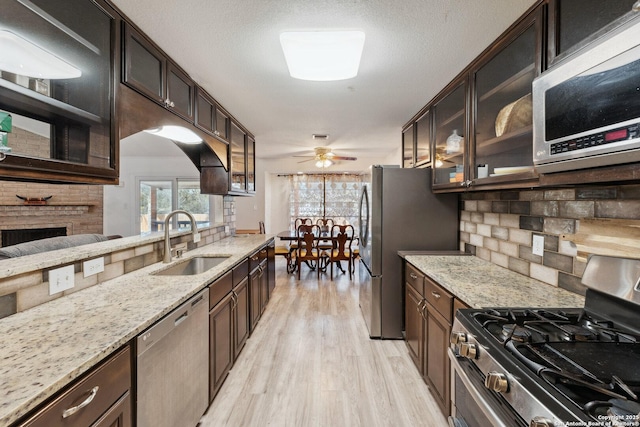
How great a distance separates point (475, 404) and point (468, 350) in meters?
0.20

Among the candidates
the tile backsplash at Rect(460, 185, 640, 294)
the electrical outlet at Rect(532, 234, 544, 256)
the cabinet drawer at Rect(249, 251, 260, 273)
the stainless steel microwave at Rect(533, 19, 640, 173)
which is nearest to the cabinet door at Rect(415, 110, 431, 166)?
the tile backsplash at Rect(460, 185, 640, 294)

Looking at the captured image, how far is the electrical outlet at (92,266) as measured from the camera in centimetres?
142

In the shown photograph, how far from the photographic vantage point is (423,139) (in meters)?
2.80

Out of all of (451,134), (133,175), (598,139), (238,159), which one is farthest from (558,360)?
(133,175)

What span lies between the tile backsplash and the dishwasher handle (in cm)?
203

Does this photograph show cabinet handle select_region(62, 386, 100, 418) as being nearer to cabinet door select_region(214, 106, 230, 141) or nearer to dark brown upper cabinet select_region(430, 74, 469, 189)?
dark brown upper cabinet select_region(430, 74, 469, 189)

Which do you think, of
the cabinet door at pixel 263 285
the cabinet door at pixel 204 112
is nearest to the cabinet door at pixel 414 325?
the cabinet door at pixel 263 285

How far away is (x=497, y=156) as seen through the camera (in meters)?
1.65

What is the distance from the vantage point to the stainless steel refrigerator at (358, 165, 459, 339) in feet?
8.76

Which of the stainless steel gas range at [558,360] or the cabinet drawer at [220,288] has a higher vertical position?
the stainless steel gas range at [558,360]

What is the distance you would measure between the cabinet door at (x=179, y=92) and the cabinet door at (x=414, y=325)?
227cm

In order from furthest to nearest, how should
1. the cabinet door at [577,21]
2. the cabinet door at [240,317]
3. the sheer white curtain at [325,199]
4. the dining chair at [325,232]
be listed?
the sheer white curtain at [325,199] < the dining chair at [325,232] < the cabinet door at [240,317] < the cabinet door at [577,21]

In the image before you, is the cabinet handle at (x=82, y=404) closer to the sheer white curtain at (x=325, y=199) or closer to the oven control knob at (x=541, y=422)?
the oven control knob at (x=541, y=422)

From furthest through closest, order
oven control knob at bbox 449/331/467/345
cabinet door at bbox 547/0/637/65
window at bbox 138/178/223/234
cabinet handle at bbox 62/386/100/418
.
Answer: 1. window at bbox 138/178/223/234
2. oven control knob at bbox 449/331/467/345
3. cabinet door at bbox 547/0/637/65
4. cabinet handle at bbox 62/386/100/418
